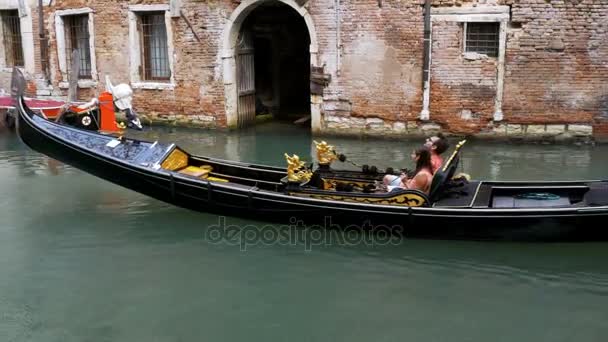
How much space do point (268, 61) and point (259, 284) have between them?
769cm

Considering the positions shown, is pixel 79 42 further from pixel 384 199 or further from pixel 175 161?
pixel 384 199

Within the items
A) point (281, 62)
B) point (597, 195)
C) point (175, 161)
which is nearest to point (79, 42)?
point (281, 62)

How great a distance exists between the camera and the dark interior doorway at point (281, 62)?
10.9 meters

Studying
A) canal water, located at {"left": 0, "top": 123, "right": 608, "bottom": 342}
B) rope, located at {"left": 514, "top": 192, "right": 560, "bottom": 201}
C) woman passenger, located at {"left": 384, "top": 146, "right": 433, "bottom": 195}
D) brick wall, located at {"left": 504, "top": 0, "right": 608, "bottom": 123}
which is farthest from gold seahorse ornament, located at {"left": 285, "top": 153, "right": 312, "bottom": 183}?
brick wall, located at {"left": 504, "top": 0, "right": 608, "bottom": 123}

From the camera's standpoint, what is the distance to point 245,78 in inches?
403

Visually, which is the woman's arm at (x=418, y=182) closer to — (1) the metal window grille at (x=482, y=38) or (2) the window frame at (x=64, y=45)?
(1) the metal window grille at (x=482, y=38)

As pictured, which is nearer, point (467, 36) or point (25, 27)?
point (467, 36)

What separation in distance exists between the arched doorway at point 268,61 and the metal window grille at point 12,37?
14.2 ft

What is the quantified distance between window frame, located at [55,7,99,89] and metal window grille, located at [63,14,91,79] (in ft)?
0.16

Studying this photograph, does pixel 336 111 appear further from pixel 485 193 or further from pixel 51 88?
pixel 51 88

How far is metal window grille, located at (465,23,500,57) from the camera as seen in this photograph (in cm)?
830

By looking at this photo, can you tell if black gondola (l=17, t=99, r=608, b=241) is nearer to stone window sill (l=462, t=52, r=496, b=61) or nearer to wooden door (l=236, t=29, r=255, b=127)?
stone window sill (l=462, t=52, r=496, b=61)

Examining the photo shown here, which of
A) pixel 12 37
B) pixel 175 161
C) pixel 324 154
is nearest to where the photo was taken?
pixel 324 154

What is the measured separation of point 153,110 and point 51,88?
2.18m
